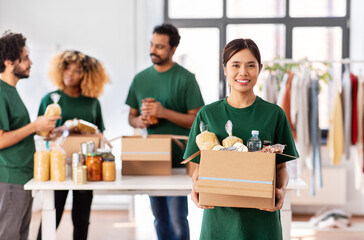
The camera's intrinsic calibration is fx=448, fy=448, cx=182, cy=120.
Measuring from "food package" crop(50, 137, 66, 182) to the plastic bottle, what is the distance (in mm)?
1163

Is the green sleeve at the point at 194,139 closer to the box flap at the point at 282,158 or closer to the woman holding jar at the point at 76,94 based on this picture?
the box flap at the point at 282,158

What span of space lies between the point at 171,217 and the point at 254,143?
118 centimetres

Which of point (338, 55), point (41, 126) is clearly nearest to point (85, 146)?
point (41, 126)

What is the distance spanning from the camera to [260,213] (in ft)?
5.08

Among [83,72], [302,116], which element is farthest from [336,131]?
[83,72]

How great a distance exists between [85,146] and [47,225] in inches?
17.1

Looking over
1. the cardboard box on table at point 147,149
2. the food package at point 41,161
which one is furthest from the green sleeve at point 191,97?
the food package at point 41,161

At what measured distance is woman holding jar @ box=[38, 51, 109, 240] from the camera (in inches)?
105

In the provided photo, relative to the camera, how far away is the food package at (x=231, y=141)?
1469mm

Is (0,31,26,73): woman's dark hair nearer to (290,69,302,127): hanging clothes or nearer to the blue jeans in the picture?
the blue jeans

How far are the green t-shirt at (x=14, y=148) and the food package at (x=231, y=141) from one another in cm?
124

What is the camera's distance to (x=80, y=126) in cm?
254

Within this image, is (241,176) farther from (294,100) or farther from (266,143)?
(294,100)

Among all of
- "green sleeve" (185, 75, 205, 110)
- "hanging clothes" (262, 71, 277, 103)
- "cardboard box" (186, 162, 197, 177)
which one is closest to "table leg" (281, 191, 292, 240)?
"cardboard box" (186, 162, 197, 177)
